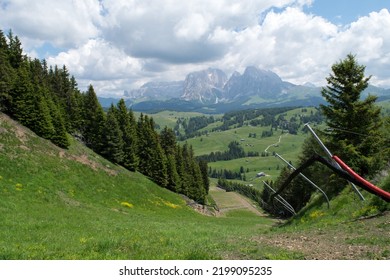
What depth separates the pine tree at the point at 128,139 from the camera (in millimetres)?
75938

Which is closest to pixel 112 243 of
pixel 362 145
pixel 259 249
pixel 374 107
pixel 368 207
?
pixel 259 249

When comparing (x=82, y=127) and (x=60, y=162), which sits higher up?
(x=82, y=127)

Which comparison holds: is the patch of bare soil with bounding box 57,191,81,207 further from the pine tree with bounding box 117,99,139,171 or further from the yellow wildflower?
the pine tree with bounding box 117,99,139,171

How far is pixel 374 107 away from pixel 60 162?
42896 millimetres

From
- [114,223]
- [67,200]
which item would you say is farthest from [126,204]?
[114,223]

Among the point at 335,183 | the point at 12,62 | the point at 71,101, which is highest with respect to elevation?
the point at 12,62

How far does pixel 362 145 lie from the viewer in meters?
32.5

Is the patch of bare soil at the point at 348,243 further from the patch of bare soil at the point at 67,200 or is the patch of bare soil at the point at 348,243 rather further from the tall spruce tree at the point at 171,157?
the tall spruce tree at the point at 171,157

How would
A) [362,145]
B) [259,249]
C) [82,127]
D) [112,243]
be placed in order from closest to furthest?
[259,249]
[112,243]
[362,145]
[82,127]

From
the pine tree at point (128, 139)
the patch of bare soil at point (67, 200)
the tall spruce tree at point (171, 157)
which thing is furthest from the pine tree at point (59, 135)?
the tall spruce tree at point (171, 157)

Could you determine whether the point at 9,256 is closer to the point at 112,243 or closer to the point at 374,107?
the point at 112,243

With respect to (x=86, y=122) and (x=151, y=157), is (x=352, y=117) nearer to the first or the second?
(x=151, y=157)

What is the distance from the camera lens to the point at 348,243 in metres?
14.1

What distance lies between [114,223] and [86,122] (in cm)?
5423
